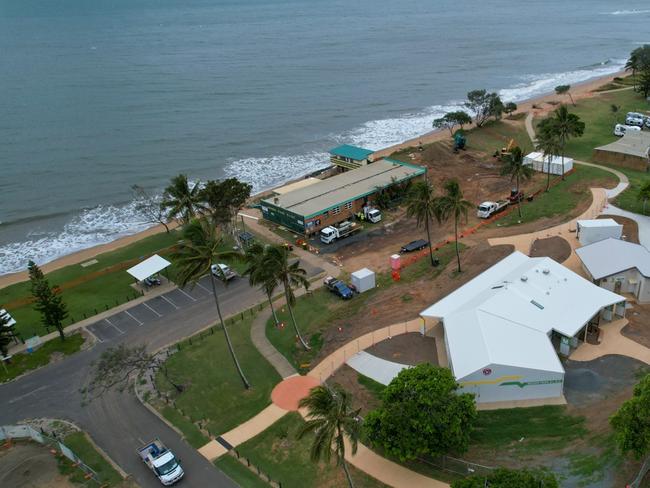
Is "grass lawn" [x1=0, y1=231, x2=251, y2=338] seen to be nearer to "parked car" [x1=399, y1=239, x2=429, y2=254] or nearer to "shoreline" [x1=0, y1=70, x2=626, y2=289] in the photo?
"shoreline" [x1=0, y1=70, x2=626, y2=289]

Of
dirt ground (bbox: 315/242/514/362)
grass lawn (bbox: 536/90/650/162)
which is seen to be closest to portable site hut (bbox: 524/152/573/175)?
grass lawn (bbox: 536/90/650/162)

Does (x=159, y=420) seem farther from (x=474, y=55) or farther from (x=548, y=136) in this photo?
(x=474, y=55)

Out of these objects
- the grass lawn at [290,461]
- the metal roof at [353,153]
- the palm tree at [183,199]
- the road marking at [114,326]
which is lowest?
the grass lawn at [290,461]

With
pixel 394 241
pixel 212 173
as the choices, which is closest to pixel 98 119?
pixel 212 173

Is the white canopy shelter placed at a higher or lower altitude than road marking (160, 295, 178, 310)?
higher

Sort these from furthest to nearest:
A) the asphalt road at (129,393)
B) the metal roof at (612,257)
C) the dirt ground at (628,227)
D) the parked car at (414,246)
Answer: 1. the parked car at (414,246)
2. the dirt ground at (628,227)
3. the metal roof at (612,257)
4. the asphalt road at (129,393)

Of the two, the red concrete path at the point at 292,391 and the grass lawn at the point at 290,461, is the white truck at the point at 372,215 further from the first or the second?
the grass lawn at the point at 290,461

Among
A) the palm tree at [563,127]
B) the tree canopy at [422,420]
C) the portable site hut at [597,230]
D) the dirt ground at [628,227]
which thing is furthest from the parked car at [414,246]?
the palm tree at [563,127]

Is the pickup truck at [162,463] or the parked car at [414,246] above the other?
the pickup truck at [162,463]
